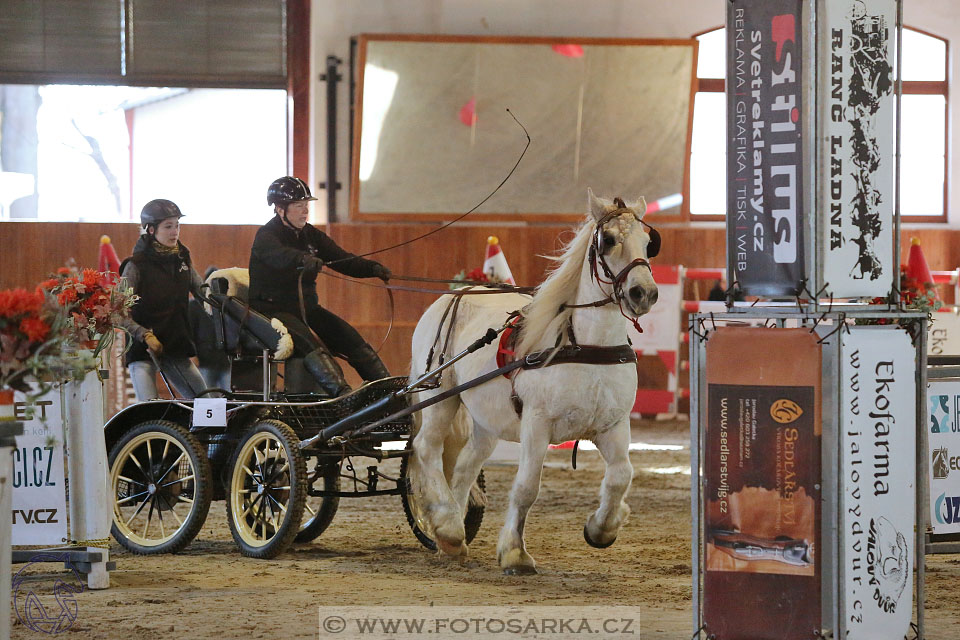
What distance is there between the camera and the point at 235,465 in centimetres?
Result: 640

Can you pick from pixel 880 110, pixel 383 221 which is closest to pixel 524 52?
pixel 383 221

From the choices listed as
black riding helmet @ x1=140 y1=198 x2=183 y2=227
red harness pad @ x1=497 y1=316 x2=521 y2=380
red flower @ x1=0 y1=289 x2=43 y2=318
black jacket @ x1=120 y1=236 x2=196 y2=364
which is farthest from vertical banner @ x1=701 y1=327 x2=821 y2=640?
black riding helmet @ x1=140 y1=198 x2=183 y2=227

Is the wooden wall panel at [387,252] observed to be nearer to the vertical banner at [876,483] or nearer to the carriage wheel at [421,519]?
the carriage wheel at [421,519]

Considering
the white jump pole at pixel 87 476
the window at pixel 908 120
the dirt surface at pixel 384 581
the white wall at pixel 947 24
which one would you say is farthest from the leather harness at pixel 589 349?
the white wall at pixel 947 24

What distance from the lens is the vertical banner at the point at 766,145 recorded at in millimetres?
3924

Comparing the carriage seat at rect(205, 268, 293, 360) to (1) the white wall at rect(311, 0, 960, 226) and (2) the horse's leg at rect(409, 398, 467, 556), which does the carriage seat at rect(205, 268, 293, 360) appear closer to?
(2) the horse's leg at rect(409, 398, 467, 556)

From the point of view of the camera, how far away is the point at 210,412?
6.43 metres

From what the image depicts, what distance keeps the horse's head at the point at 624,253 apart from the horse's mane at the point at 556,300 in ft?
0.41

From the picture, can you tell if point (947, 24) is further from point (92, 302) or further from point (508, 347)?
point (92, 302)

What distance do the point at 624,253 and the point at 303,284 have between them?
234 centimetres

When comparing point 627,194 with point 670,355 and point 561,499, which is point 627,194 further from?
point 561,499

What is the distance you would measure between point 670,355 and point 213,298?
8417 mm

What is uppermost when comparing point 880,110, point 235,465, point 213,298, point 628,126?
point 628,126

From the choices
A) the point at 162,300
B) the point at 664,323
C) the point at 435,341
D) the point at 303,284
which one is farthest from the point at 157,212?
the point at 664,323
